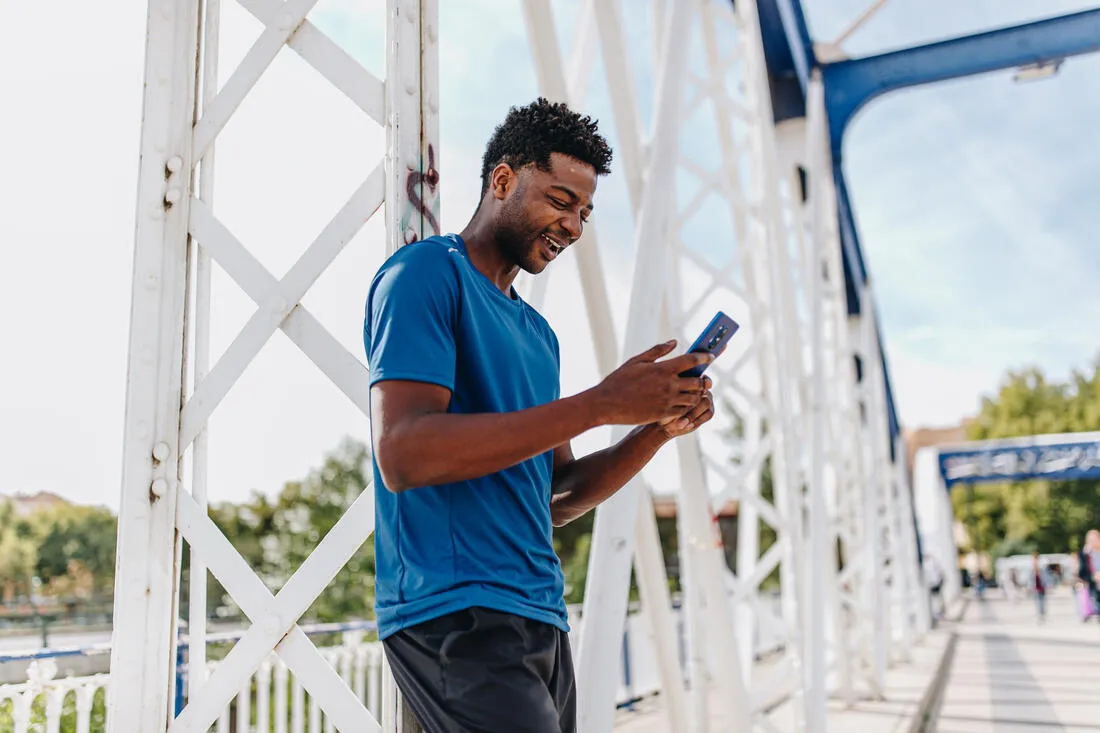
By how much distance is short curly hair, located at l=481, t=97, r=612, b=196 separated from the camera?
184cm

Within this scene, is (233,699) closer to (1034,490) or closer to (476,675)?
(476,675)

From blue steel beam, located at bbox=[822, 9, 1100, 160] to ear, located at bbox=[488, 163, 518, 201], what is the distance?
341 inches

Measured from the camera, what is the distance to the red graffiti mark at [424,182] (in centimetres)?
210

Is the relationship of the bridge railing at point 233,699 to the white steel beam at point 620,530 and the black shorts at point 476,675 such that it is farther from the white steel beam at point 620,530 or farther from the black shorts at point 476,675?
the black shorts at point 476,675

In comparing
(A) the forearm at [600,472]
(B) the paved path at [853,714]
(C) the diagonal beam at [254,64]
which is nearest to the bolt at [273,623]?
(A) the forearm at [600,472]

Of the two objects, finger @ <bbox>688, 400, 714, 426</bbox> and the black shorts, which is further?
finger @ <bbox>688, 400, 714, 426</bbox>

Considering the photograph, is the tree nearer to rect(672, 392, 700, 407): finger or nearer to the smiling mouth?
the smiling mouth

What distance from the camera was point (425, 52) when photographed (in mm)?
2209

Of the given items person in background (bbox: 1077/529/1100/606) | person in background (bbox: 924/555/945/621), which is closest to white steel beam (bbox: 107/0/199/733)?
person in background (bbox: 1077/529/1100/606)

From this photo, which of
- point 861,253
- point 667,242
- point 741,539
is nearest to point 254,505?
point 861,253

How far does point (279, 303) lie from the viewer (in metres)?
2.07

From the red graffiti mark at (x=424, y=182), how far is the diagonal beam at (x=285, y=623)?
0.62 m

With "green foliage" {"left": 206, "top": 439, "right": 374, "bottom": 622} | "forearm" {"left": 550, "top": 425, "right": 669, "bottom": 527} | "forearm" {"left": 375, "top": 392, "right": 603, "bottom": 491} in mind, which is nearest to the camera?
"forearm" {"left": 375, "top": 392, "right": 603, "bottom": 491}

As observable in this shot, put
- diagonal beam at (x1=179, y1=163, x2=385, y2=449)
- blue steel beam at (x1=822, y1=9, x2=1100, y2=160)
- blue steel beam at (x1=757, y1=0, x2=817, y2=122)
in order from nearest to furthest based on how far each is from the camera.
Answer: diagonal beam at (x1=179, y1=163, x2=385, y2=449) → blue steel beam at (x1=757, y1=0, x2=817, y2=122) → blue steel beam at (x1=822, y1=9, x2=1100, y2=160)
